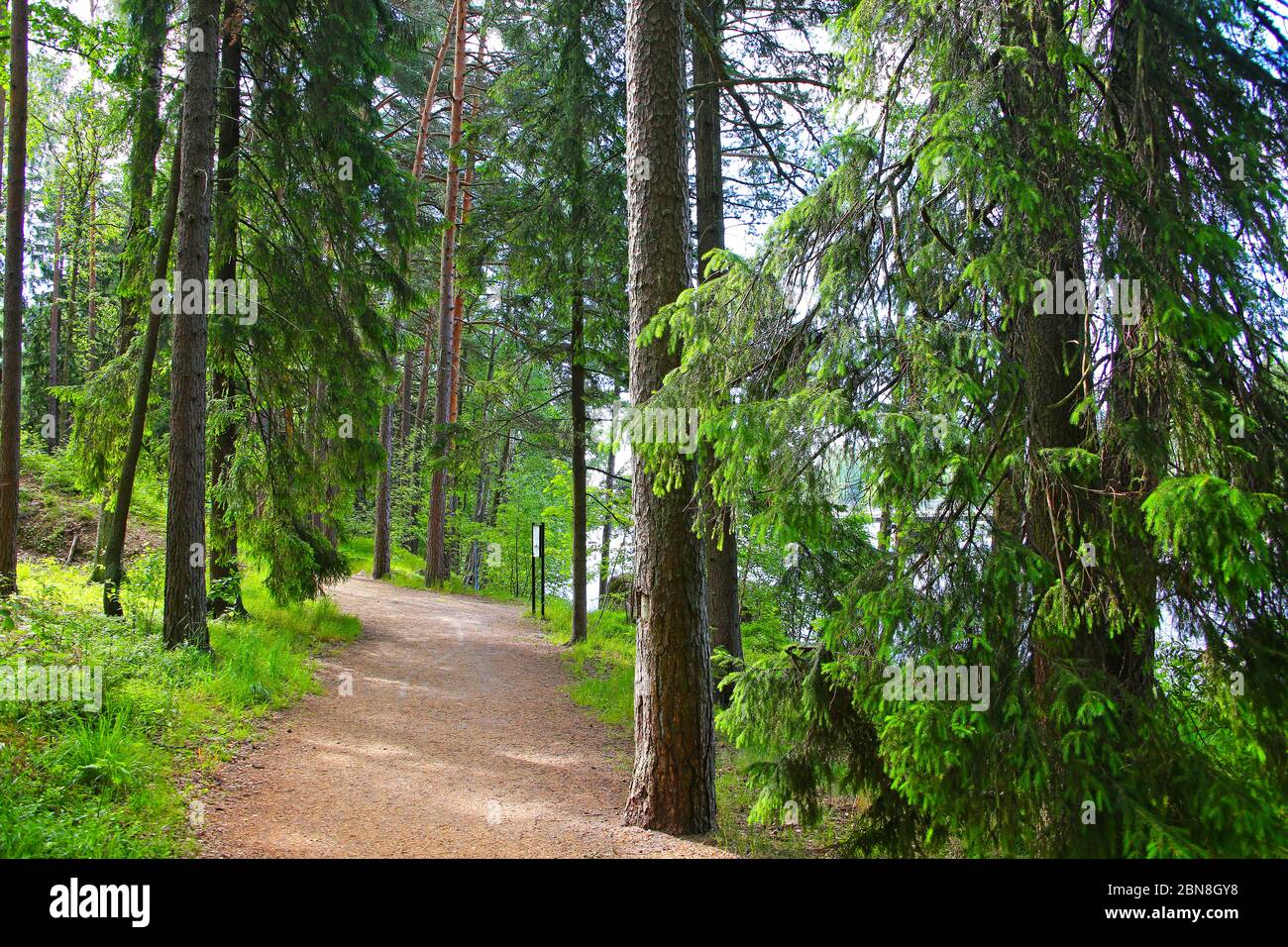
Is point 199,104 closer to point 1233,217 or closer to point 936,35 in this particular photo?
point 936,35

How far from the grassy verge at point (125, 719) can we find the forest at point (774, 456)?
37 millimetres

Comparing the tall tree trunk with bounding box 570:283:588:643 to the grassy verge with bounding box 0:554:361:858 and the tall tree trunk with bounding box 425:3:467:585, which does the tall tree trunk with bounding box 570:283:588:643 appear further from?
the tall tree trunk with bounding box 425:3:467:585

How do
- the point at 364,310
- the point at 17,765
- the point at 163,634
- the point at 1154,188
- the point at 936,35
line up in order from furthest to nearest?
the point at 364,310 → the point at 163,634 → the point at 17,765 → the point at 936,35 → the point at 1154,188

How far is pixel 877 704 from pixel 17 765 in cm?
483

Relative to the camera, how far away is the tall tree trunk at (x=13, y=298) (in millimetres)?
7852

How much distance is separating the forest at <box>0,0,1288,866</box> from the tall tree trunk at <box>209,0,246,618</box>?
63mm

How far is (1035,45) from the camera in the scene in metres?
3.55

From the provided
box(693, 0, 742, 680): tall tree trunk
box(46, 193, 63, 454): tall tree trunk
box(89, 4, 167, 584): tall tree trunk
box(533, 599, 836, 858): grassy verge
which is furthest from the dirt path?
box(46, 193, 63, 454): tall tree trunk

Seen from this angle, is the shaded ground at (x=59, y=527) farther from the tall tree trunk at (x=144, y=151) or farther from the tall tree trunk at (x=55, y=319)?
the tall tree trunk at (x=55, y=319)

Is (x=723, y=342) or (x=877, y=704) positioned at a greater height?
(x=723, y=342)

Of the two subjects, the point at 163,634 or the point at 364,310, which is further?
the point at 364,310

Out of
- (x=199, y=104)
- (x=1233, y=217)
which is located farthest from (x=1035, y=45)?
(x=199, y=104)

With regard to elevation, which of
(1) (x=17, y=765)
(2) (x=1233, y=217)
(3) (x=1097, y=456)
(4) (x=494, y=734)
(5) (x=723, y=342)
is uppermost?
(2) (x=1233, y=217)

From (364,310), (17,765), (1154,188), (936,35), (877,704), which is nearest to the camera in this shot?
(1154,188)
